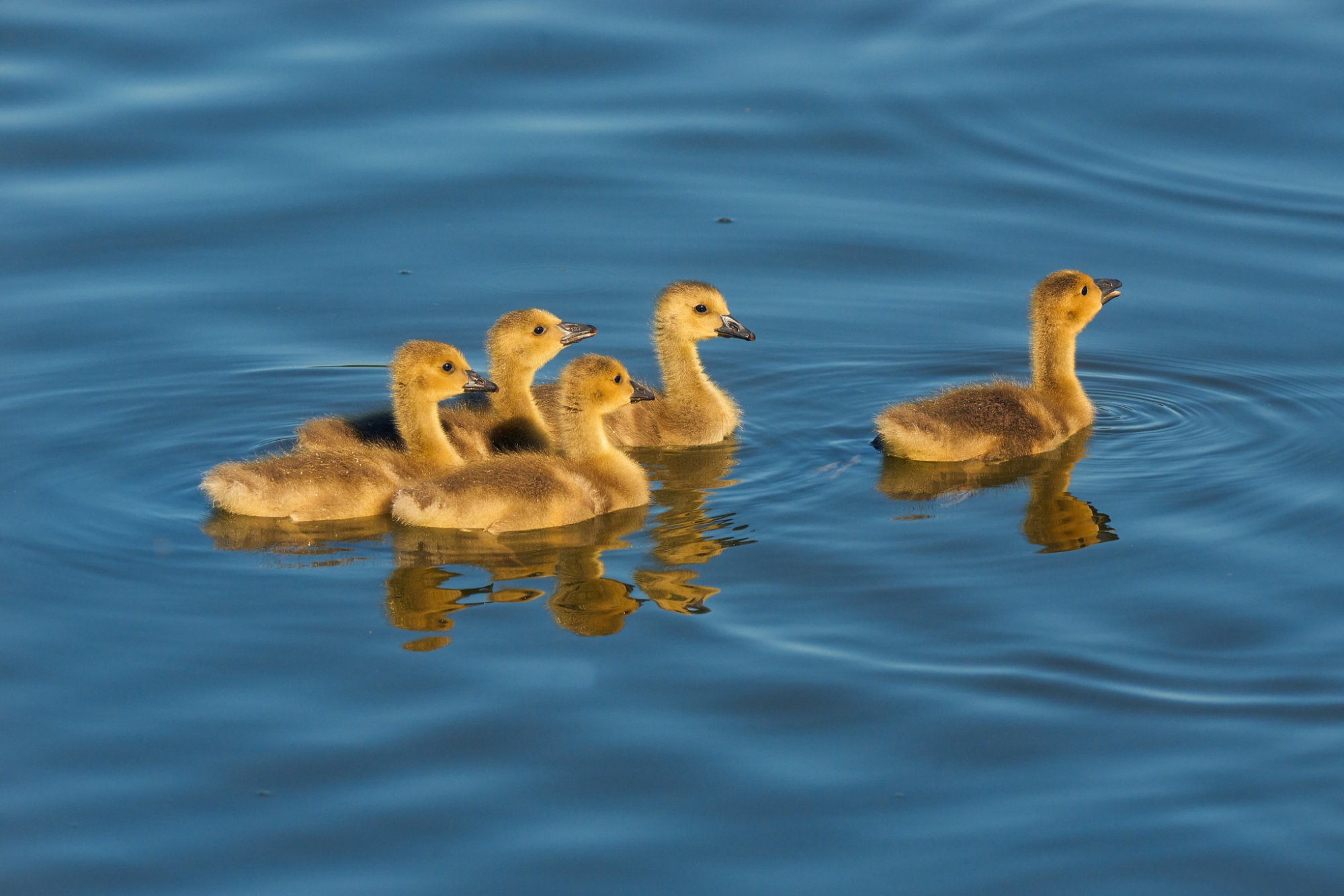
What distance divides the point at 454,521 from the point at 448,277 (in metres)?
3.95

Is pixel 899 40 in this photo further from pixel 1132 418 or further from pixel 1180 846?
pixel 1180 846

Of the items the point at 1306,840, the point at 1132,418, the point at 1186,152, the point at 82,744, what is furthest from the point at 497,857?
the point at 1186,152

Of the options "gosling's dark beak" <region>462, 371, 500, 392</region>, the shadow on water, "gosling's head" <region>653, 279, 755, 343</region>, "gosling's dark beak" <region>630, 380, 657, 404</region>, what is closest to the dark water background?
the shadow on water

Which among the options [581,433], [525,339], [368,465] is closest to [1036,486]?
[581,433]

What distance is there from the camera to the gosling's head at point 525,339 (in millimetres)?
10055

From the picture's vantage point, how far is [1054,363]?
415 inches

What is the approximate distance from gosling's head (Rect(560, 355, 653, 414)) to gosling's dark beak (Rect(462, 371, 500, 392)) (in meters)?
0.37

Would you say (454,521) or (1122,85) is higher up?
(1122,85)

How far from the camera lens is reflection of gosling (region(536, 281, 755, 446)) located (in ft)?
34.2

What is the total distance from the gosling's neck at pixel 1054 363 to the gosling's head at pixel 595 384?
2445 mm

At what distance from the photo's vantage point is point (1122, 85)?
1472 centimetres

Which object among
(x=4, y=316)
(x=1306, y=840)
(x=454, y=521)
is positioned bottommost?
(x=1306, y=840)

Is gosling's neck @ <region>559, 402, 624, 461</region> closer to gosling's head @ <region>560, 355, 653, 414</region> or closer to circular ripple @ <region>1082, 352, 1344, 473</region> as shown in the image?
gosling's head @ <region>560, 355, 653, 414</region>

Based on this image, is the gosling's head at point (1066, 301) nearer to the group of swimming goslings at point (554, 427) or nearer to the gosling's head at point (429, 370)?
the group of swimming goslings at point (554, 427)
